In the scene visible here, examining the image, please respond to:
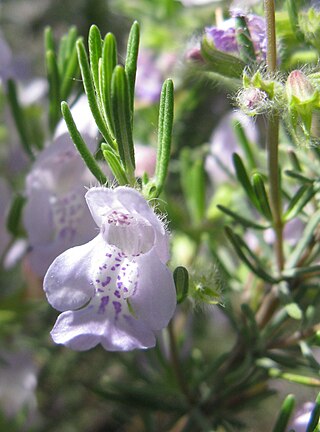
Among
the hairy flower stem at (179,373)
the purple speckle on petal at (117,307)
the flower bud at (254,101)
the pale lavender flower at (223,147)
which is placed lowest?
the hairy flower stem at (179,373)

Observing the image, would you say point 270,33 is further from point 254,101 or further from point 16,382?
point 16,382

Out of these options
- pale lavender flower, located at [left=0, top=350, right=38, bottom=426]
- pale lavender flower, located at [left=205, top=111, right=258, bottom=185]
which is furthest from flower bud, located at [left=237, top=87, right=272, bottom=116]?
pale lavender flower, located at [left=0, top=350, right=38, bottom=426]

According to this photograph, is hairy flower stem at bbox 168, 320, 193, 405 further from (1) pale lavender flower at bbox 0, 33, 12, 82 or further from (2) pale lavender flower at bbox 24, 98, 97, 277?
(1) pale lavender flower at bbox 0, 33, 12, 82

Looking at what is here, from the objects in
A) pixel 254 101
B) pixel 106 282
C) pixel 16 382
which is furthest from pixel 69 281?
pixel 16 382

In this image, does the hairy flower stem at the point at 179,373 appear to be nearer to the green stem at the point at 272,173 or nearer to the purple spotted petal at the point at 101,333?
the green stem at the point at 272,173

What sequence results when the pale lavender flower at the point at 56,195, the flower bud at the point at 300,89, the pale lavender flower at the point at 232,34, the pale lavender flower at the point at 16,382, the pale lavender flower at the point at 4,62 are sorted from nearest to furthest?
the flower bud at the point at 300,89, the pale lavender flower at the point at 232,34, the pale lavender flower at the point at 56,195, the pale lavender flower at the point at 4,62, the pale lavender flower at the point at 16,382

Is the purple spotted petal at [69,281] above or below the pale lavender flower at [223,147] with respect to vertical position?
above

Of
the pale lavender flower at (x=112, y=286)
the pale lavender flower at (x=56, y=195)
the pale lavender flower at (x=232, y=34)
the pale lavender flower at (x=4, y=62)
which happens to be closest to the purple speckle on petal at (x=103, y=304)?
the pale lavender flower at (x=112, y=286)
